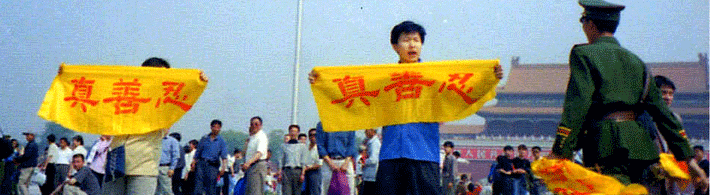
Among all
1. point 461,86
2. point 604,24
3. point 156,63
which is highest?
point 604,24

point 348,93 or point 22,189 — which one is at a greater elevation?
point 348,93

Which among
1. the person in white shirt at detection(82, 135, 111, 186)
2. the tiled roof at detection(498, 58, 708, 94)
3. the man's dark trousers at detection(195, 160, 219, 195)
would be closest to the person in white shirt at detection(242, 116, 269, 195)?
the man's dark trousers at detection(195, 160, 219, 195)

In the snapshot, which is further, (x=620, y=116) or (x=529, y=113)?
(x=529, y=113)

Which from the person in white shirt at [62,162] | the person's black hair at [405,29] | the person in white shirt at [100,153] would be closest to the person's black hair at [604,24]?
the person's black hair at [405,29]

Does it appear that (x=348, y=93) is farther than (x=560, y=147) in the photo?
Yes

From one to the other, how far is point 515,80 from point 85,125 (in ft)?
168

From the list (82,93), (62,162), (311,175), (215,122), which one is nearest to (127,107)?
(82,93)

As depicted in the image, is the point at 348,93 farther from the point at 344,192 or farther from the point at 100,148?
the point at 344,192

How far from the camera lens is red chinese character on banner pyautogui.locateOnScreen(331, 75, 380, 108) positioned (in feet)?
19.0

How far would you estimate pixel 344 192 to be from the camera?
11.0 meters

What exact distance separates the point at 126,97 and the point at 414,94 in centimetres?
226

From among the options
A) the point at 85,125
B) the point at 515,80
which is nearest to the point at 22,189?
the point at 85,125

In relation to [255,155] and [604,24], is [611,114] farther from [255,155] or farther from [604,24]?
[255,155]

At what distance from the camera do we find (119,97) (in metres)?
6.60
